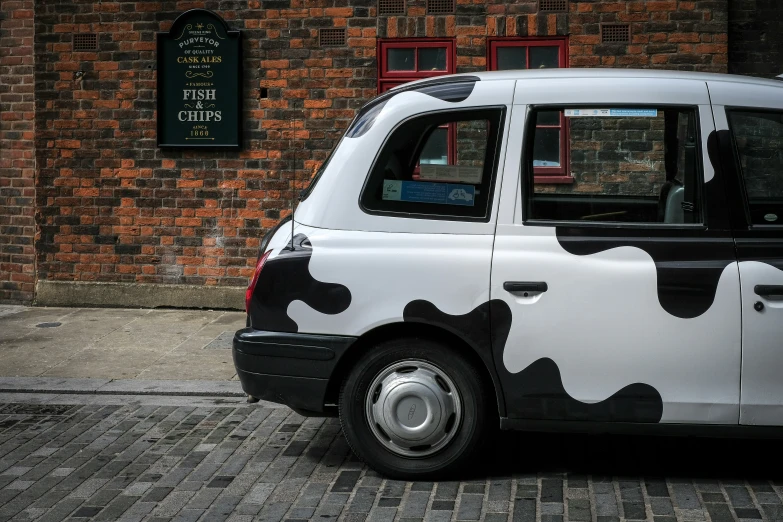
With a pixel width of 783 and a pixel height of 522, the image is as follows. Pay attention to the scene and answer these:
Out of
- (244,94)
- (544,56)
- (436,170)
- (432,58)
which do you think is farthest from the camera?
(244,94)

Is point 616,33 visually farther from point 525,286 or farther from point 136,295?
point 525,286

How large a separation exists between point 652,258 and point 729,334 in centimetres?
46

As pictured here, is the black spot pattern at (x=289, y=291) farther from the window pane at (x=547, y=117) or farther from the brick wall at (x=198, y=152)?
the brick wall at (x=198, y=152)

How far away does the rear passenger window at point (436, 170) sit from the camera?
517cm

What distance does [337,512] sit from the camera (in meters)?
4.80

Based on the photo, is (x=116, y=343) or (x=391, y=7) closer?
(x=116, y=343)

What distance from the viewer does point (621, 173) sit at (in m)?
5.20

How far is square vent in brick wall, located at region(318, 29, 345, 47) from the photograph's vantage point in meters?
10.2

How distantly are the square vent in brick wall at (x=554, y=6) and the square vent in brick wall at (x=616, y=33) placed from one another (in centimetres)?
38

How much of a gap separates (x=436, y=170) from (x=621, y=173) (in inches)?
33.3

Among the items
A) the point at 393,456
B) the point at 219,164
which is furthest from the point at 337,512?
the point at 219,164

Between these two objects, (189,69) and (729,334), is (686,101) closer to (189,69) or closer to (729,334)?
(729,334)

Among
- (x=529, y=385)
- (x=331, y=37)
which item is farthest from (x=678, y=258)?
(x=331, y=37)

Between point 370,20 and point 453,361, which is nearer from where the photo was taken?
point 453,361
